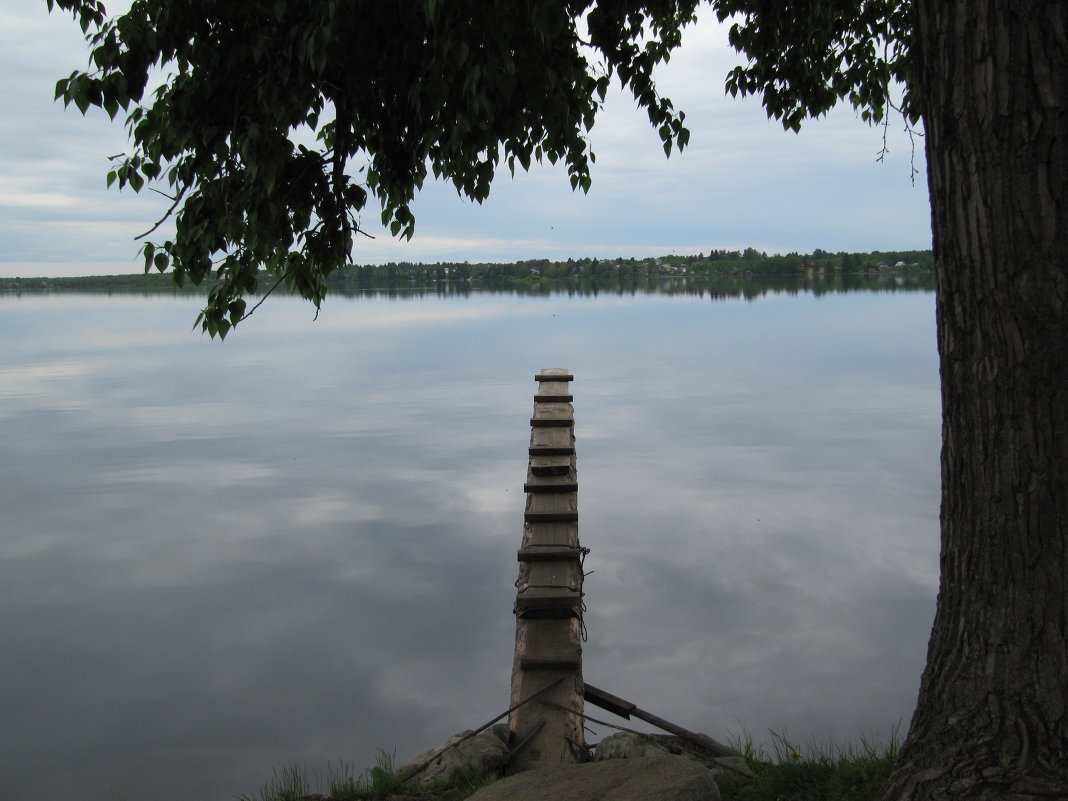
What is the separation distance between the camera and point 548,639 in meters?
4.49

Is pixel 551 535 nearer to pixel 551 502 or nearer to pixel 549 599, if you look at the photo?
pixel 551 502

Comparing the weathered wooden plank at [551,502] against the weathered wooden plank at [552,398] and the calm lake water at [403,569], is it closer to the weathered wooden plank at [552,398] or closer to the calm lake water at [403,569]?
the calm lake water at [403,569]

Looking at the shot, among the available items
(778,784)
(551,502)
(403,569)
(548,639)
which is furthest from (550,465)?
(778,784)

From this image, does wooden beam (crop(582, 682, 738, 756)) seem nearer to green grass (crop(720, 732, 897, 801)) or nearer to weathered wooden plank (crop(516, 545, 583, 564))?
green grass (crop(720, 732, 897, 801))

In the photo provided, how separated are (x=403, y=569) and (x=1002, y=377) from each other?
20.4ft

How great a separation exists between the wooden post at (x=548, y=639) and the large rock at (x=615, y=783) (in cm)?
60

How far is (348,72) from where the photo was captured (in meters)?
4.03

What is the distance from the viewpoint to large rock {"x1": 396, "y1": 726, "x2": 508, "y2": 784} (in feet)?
12.3

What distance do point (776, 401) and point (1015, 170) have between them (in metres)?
14.8

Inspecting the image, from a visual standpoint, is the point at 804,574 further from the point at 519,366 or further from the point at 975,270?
the point at 519,366

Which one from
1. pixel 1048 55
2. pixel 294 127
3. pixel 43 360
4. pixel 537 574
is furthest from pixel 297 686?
pixel 43 360

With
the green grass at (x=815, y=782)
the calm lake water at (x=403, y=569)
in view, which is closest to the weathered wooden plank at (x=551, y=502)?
the calm lake water at (x=403, y=569)

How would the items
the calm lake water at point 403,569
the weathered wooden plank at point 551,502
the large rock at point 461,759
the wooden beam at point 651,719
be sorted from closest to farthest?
the large rock at point 461,759 → the wooden beam at point 651,719 → the calm lake water at point 403,569 → the weathered wooden plank at point 551,502

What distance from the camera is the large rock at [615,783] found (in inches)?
118
